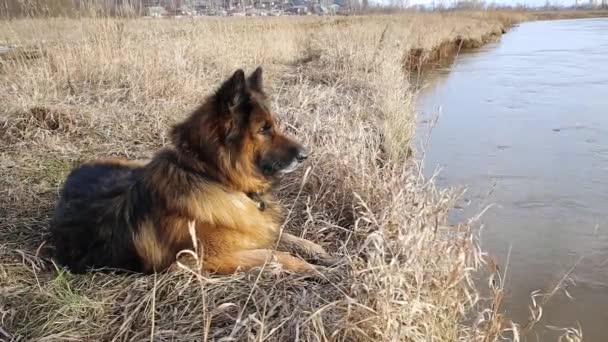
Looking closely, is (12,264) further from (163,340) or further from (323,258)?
(323,258)

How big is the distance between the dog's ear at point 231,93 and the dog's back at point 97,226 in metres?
0.73

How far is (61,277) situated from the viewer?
272cm

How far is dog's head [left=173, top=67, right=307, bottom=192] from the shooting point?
2807 mm

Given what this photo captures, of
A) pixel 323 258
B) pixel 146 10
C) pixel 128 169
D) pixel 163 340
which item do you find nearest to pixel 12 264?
pixel 128 169

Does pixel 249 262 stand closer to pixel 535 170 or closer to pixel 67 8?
pixel 535 170

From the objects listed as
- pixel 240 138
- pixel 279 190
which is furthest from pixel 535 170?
pixel 240 138

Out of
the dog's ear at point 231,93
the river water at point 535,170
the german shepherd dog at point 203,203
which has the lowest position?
the river water at point 535,170

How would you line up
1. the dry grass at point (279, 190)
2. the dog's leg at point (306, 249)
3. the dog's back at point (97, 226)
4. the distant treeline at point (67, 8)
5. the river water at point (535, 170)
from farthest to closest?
the distant treeline at point (67, 8)
the river water at point (535, 170)
the dog's leg at point (306, 249)
the dog's back at point (97, 226)
the dry grass at point (279, 190)

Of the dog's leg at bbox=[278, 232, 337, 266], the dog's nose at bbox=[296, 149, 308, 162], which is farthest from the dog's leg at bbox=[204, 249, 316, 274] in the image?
the dog's nose at bbox=[296, 149, 308, 162]

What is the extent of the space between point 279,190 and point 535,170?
3950mm

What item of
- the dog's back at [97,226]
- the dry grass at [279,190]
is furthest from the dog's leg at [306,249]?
the dog's back at [97,226]

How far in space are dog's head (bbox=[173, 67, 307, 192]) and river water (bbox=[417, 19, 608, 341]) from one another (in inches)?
83.3

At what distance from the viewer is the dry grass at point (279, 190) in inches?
94.0

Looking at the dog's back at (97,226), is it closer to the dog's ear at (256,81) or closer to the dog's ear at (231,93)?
the dog's ear at (231,93)
